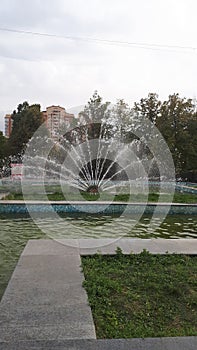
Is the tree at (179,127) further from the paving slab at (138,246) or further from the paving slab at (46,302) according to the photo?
the paving slab at (46,302)

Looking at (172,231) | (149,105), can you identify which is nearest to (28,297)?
(172,231)

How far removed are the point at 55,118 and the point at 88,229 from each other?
2137cm

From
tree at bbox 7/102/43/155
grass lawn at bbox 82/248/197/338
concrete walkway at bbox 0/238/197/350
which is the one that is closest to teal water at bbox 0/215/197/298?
concrete walkway at bbox 0/238/197/350

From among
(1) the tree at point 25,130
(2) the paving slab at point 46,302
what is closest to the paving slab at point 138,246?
(2) the paving slab at point 46,302

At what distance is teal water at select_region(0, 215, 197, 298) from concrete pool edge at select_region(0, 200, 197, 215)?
687 millimetres

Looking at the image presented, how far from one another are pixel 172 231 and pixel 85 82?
838 centimetres

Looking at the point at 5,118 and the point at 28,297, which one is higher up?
the point at 5,118

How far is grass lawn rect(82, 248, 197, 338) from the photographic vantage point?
8.73 feet

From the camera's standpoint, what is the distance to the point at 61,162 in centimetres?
2233

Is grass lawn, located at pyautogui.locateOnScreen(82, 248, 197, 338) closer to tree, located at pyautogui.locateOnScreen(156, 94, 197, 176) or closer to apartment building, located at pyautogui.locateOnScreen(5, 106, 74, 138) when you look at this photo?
tree, located at pyautogui.locateOnScreen(156, 94, 197, 176)

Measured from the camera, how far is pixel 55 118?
27594 mm

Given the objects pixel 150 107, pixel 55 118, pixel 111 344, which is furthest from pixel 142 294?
pixel 55 118

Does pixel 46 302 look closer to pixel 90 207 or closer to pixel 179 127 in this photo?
pixel 90 207

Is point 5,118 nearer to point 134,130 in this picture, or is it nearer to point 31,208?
point 134,130
